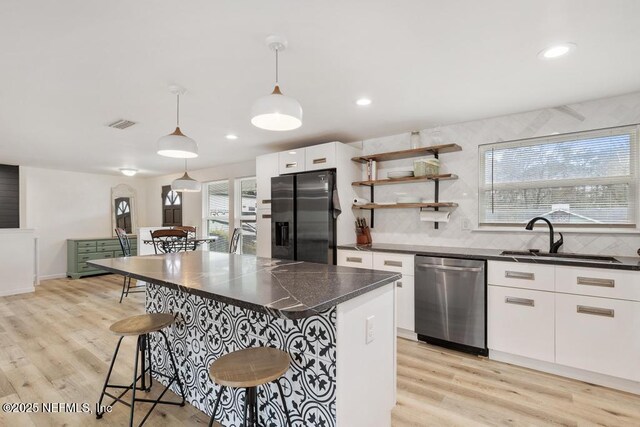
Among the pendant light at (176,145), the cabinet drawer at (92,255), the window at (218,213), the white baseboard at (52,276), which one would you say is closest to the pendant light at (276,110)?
the pendant light at (176,145)

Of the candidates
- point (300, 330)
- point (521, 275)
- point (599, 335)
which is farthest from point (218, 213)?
point (599, 335)

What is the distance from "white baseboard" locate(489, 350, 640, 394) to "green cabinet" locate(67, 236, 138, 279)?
6837 mm

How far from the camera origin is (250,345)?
1730 mm

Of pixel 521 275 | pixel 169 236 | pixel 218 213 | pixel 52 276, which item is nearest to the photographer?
pixel 521 275

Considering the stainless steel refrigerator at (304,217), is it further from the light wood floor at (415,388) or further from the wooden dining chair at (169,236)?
the light wood floor at (415,388)

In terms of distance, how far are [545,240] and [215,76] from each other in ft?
10.9

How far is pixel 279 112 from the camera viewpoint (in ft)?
5.21

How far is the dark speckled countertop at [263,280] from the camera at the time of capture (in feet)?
3.96

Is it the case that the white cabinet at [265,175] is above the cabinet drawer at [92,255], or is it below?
above

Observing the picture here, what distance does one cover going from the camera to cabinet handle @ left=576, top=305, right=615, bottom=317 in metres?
2.26

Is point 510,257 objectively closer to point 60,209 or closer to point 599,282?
point 599,282

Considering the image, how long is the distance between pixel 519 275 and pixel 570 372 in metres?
0.81

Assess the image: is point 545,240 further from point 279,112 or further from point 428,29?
point 279,112

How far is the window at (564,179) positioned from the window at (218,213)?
4579mm
